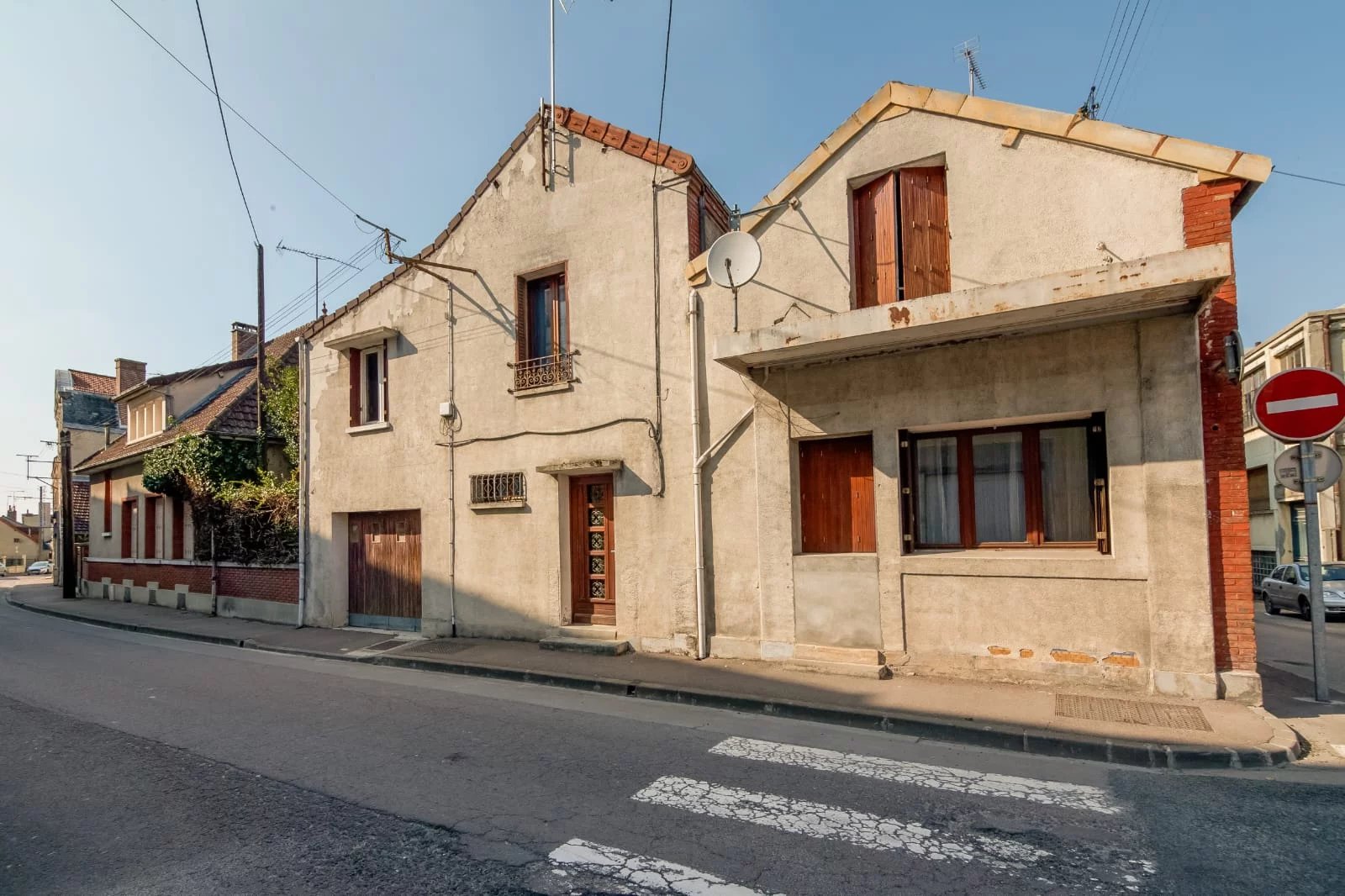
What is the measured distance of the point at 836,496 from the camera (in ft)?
28.9

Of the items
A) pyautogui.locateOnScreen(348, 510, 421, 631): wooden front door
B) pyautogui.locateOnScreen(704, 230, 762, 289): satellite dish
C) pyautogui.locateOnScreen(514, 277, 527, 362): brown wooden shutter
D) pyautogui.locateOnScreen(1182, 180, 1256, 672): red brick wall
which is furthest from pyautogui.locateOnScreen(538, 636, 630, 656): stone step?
pyautogui.locateOnScreen(1182, 180, 1256, 672): red brick wall

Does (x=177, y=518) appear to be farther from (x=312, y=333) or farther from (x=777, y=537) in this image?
(x=777, y=537)

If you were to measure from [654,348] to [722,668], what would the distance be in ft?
13.8

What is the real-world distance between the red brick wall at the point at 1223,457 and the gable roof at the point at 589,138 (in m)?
5.78

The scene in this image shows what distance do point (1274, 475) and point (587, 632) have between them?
18.8m

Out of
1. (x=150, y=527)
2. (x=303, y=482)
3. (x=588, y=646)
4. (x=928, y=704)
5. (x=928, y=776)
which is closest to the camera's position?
(x=928, y=776)

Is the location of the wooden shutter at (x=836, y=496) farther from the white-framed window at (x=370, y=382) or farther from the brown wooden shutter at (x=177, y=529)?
the brown wooden shutter at (x=177, y=529)

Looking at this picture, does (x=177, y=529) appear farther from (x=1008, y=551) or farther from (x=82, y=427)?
(x=1008, y=551)

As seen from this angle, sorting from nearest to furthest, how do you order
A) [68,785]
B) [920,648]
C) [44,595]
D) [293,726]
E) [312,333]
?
[68,785] → [293,726] → [920,648] → [312,333] → [44,595]

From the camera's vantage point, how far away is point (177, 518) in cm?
1903

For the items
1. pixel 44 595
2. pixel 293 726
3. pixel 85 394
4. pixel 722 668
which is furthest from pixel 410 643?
pixel 85 394

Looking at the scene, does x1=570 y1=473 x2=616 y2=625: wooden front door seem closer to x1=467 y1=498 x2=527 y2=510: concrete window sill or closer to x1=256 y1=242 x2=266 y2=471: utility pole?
x1=467 y1=498 x2=527 y2=510: concrete window sill

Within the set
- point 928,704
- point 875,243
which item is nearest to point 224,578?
point 875,243

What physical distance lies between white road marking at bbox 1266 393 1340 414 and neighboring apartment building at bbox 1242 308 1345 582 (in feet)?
47.3
